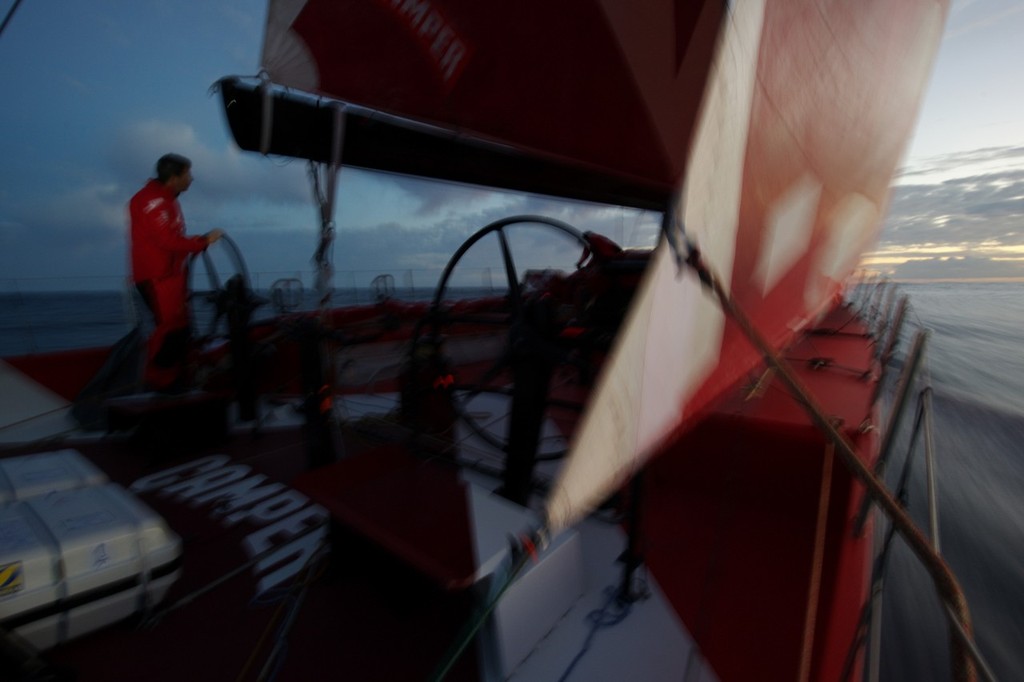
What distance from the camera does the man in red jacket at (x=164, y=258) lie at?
8.61 feet

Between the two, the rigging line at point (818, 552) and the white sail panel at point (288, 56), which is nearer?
the rigging line at point (818, 552)

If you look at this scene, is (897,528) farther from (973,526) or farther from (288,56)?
(973,526)

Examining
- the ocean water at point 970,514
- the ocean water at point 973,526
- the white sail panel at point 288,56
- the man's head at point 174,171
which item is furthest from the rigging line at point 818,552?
the man's head at point 174,171

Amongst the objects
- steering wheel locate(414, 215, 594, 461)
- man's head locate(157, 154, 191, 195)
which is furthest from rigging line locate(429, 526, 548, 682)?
man's head locate(157, 154, 191, 195)

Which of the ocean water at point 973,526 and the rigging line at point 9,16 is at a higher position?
the rigging line at point 9,16

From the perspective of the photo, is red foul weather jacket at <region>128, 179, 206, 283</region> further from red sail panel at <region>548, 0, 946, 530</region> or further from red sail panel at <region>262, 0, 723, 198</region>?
red sail panel at <region>548, 0, 946, 530</region>

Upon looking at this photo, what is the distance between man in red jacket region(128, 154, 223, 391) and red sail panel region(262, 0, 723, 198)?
929mm

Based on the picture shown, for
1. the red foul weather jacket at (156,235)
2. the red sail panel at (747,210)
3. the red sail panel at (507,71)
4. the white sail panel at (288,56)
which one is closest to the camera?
the red sail panel at (747,210)

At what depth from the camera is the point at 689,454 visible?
6.87 ft

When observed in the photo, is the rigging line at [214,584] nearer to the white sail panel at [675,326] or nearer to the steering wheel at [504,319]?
the steering wheel at [504,319]

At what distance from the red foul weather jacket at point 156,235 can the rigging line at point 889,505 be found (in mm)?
2850

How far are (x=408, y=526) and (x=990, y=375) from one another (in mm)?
9006

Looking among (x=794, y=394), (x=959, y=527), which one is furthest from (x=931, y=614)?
(x=794, y=394)

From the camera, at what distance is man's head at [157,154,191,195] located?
2.62 m
